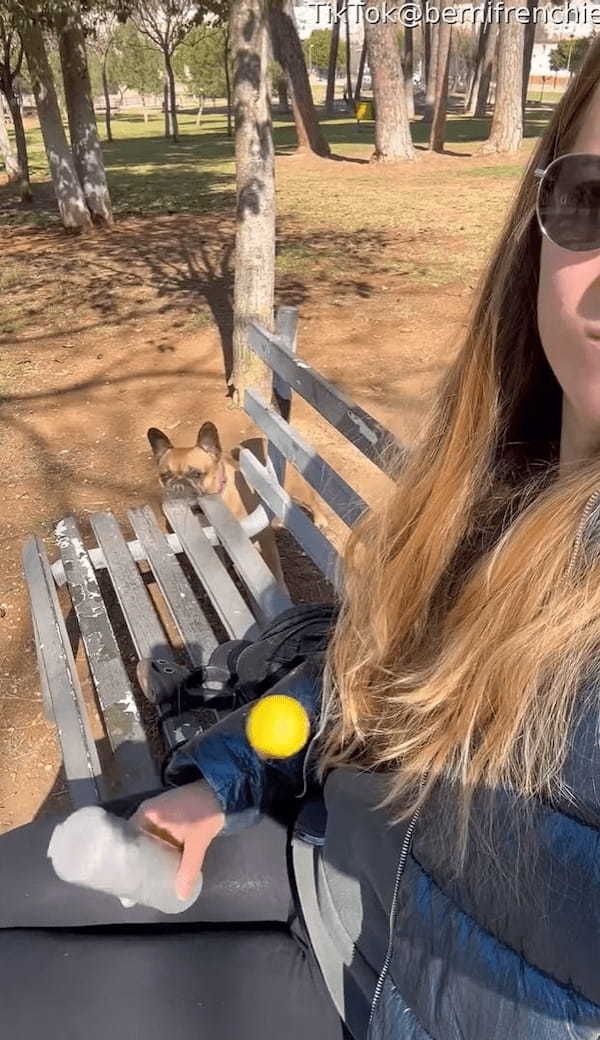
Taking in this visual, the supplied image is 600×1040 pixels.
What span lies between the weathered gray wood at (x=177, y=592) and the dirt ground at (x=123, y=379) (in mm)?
691

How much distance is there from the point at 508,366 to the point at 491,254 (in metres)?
0.20

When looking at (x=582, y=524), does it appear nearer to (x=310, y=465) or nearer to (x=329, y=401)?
(x=329, y=401)

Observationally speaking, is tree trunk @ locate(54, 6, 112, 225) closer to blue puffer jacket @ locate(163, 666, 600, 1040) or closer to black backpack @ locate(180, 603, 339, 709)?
black backpack @ locate(180, 603, 339, 709)

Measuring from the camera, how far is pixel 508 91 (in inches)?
763

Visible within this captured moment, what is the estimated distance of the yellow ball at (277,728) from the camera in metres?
1.36

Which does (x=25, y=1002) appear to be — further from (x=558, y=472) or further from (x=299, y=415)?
(x=299, y=415)

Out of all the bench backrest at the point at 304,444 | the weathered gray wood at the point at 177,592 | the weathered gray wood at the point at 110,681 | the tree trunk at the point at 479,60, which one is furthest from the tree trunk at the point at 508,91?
the weathered gray wood at the point at 110,681

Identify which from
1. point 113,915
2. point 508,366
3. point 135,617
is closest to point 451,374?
point 508,366

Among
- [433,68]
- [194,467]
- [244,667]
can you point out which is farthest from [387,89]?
[244,667]

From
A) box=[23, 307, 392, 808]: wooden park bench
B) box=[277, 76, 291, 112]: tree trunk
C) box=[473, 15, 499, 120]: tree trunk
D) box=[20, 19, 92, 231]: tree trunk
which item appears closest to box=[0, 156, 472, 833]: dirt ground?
box=[23, 307, 392, 808]: wooden park bench

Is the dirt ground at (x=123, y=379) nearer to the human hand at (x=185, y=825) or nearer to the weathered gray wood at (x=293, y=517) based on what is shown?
the weathered gray wood at (x=293, y=517)

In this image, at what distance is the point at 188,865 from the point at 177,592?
1.35m

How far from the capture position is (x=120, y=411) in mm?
5672

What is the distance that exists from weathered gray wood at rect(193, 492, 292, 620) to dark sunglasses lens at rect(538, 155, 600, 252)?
1.59 metres
